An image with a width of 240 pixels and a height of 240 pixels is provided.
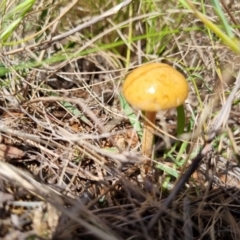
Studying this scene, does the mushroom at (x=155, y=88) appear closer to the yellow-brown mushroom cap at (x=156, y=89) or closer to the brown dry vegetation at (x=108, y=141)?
the yellow-brown mushroom cap at (x=156, y=89)

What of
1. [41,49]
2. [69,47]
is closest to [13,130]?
[41,49]

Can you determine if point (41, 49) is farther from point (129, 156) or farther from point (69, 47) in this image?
point (129, 156)

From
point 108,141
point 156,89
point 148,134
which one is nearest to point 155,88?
point 156,89

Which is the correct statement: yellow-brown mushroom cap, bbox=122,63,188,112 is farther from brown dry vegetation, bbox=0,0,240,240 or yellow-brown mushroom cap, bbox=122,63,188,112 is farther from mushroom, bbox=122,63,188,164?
brown dry vegetation, bbox=0,0,240,240

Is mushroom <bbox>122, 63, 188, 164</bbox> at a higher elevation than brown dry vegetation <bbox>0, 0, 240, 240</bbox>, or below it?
higher

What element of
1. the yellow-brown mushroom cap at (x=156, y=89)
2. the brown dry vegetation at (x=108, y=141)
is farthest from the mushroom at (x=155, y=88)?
the brown dry vegetation at (x=108, y=141)

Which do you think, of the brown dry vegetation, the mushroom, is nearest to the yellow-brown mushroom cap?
the mushroom
